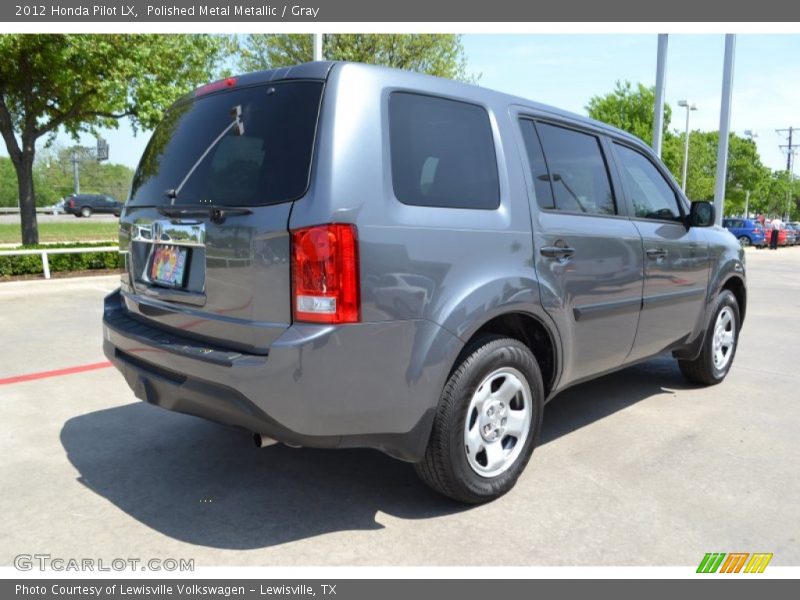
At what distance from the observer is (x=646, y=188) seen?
4590mm

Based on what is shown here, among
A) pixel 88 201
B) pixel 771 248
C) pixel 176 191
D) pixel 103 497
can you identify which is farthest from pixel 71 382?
pixel 88 201

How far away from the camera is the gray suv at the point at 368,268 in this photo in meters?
2.62

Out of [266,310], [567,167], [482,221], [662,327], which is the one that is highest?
[567,167]

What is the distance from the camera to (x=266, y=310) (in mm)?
2688

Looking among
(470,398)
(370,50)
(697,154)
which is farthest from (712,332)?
(697,154)

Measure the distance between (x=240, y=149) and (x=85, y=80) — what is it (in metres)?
12.2

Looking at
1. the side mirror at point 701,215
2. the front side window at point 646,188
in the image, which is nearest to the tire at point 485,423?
the front side window at point 646,188

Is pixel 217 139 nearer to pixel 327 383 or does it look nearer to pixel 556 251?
pixel 327 383

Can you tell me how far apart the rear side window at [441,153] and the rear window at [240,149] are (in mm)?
401

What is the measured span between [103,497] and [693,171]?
49.4 m

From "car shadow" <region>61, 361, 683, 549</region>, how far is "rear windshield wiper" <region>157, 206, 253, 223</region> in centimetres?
138

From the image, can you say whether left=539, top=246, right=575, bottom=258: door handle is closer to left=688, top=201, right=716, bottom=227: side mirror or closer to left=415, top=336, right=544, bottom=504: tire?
left=415, top=336, right=544, bottom=504: tire

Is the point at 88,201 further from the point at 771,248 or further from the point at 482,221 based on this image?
the point at 482,221

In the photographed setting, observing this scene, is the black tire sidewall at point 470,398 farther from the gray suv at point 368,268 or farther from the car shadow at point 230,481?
the car shadow at point 230,481
